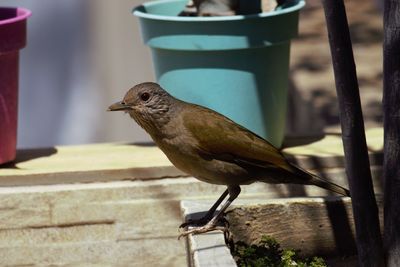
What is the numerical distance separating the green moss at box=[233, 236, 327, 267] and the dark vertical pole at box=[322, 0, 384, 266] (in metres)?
0.28

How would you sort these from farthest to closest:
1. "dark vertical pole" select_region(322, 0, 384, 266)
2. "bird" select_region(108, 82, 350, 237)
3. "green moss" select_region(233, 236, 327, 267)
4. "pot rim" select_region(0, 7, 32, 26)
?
"pot rim" select_region(0, 7, 32, 26), "bird" select_region(108, 82, 350, 237), "green moss" select_region(233, 236, 327, 267), "dark vertical pole" select_region(322, 0, 384, 266)

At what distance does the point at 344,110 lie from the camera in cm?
343

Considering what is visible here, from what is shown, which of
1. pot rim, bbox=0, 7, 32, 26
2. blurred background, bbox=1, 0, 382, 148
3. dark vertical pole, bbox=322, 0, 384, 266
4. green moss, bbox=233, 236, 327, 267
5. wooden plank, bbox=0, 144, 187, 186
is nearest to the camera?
dark vertical pole, bbox=322, 0, 384, 266

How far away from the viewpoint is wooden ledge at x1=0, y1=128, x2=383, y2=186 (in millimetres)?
4637

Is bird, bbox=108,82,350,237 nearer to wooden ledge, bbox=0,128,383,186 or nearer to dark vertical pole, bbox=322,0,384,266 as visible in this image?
dark vertical pole, bbox=322,0,384,266

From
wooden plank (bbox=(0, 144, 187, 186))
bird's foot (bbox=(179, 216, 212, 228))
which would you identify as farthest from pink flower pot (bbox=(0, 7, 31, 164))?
bird's foot (bbox=(179, 216, 212, 228))

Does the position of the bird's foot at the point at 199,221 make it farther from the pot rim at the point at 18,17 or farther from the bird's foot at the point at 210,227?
the pot rim at the point at 18,17

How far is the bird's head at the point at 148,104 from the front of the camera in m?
3.95

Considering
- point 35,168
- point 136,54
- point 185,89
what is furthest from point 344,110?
point 136,54

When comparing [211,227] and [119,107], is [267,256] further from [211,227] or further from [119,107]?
[119,107]

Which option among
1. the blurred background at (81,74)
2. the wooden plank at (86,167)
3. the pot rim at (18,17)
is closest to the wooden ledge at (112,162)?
the wooden plank at (86,167)

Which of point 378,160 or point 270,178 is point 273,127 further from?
point 270,178

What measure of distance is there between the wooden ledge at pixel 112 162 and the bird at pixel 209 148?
0.69 meters

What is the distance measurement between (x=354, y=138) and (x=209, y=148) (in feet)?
2.14
